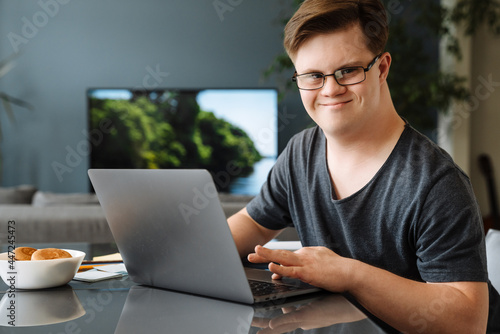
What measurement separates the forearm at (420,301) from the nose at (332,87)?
321mm

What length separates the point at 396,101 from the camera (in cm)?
453

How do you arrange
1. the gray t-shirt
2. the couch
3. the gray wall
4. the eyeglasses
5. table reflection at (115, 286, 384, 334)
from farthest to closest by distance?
the gray wall
the couch
the eyeglasses
the gray t-shirt
table reflection at (115, 286, 384, 334)

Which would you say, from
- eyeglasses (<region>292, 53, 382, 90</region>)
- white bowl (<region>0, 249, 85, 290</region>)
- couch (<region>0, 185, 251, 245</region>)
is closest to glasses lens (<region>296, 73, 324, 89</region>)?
eyeglasses (<region>292, 53, 382, 90</region>)

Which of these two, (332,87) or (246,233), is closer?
(332,87)

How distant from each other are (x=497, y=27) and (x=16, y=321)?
15.3 ft

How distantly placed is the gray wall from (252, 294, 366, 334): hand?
4652mm

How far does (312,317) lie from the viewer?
2.56 feet

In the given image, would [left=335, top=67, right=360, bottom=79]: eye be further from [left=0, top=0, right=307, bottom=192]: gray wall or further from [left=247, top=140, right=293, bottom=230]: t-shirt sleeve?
[left=0, top=0, right=307, bottom=192]: gray wall

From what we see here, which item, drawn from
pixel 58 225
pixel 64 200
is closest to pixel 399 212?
pixel 58 225

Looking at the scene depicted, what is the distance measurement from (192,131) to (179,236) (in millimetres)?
4288

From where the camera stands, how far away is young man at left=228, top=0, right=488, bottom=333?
0.91 metres

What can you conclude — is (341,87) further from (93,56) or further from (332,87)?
(93,56)

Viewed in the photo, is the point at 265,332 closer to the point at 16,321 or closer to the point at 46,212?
the point at 16,321

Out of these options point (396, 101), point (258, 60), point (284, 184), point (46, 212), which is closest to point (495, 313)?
point (284, 184)
